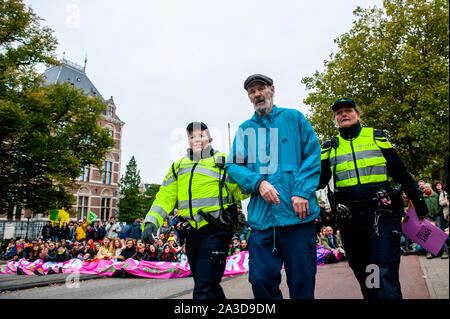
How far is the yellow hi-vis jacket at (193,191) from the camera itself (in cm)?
326

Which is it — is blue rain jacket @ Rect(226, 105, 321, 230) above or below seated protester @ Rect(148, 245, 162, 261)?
above

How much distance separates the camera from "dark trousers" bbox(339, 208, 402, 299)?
2.60 m

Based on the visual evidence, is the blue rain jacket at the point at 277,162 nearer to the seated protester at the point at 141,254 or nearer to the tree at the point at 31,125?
the seated protester at the point at 141,254

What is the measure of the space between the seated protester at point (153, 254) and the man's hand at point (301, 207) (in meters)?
10.1

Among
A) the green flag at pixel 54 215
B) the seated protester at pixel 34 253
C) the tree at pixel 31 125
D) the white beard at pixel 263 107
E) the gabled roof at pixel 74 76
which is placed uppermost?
the gabled roof at pixel 74 76

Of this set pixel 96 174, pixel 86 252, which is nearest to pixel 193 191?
pixel 86 252

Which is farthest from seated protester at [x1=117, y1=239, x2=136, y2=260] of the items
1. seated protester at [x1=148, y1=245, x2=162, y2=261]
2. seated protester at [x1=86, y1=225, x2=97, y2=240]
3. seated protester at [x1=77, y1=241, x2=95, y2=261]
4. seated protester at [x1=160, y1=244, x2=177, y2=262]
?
seated protester at [x1=86, y1=225, x2=97, y2=240]

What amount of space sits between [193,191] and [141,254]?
9.27 meters

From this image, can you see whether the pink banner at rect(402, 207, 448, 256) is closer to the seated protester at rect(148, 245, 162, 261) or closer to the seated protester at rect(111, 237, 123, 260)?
the seated protester at rect(148, 245, 162, 261)

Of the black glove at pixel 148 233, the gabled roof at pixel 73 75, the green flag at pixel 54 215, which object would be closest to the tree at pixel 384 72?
the black glove at pixel 148 233

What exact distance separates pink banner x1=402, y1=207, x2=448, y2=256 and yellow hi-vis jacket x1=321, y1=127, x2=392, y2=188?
1.62 feet

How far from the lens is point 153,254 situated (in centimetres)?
1180
